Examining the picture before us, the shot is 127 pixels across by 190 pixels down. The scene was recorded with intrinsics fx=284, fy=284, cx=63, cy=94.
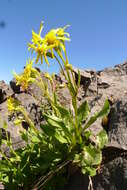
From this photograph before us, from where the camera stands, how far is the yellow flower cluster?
2490 mm

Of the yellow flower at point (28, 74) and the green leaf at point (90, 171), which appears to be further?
the yellow flower at point (28, 74)

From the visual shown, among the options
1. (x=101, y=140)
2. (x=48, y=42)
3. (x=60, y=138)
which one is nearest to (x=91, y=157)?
(x=101, y=140)

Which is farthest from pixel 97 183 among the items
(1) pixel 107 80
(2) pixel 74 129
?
(1) pixel 107 80

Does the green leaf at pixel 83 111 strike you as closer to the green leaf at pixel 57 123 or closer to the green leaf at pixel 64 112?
the green leaf at pixel 64 112

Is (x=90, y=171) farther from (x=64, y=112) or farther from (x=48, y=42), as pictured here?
(x=48, y=42)

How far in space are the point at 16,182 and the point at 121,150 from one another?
1324mm

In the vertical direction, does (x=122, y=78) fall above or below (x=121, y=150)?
above

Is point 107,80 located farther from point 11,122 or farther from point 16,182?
point 16,182

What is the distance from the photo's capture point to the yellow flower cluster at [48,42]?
8.17ft

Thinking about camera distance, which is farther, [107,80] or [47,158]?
[107,80]

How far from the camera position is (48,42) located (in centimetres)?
254

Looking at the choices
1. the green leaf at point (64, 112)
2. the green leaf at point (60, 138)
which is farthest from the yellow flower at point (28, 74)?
the green leaf at point (60, 138)

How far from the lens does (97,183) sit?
9.23 feet

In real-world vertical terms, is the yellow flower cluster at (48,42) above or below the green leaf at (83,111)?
above
